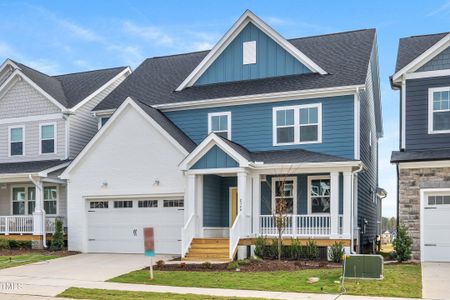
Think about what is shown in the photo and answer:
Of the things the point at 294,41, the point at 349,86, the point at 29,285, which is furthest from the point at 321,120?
the point at 29,285

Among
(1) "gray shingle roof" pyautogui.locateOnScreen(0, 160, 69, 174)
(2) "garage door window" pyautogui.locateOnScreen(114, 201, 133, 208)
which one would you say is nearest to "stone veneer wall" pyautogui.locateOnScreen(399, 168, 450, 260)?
(2) "garage door window" pyautogui.locateOnScreen(114, 201, 133, 208)

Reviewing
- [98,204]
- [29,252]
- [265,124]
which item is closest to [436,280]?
[265,124]

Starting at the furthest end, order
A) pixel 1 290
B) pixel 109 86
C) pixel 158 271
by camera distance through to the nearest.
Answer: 1. pixel 109 86
2. pixel 158 271
3. pixel 1 290

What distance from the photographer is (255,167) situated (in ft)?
60.8

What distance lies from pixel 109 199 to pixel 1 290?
8.65 metres

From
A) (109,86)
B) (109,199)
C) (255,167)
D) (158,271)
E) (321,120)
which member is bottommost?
(158,271)

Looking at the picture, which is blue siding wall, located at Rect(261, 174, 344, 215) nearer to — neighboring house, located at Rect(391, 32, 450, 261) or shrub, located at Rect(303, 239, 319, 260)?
shrub, located at Rect(303, 239, 319, 260)

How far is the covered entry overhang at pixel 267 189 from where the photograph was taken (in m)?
17.8

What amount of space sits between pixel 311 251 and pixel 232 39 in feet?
30.7

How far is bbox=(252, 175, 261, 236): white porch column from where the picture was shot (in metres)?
18.7

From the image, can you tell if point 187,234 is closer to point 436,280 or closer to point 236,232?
point 236,232

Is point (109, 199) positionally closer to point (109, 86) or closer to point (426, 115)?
point (109, 86)

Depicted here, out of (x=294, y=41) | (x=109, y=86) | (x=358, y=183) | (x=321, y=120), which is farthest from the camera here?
(x=109, y=86)

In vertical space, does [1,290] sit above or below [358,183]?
below
